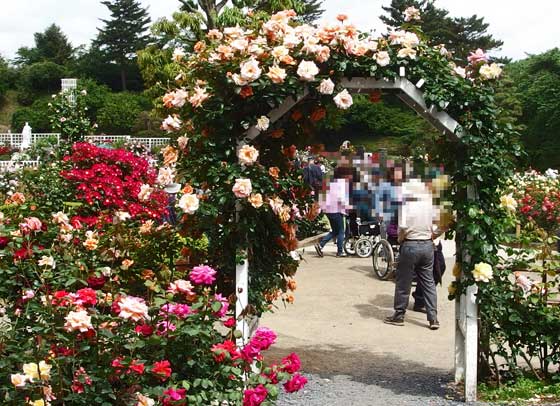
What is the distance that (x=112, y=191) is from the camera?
859cm

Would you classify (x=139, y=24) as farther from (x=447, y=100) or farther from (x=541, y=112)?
(x=447, y=100)

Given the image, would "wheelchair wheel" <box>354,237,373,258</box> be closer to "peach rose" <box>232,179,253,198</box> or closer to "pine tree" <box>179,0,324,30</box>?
"peach rose" <box>232,179,253,198</box>

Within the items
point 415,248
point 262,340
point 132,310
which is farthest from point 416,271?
point 132,310

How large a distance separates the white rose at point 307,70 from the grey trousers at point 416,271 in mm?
3148

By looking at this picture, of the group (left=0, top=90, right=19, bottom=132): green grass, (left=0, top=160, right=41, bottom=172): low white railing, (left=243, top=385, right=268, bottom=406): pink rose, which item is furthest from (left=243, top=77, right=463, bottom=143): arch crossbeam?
(left=0, top=90, right=19, bottom=132): green grass

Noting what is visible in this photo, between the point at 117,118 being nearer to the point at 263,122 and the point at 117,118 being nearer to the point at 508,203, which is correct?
the point at 263,122

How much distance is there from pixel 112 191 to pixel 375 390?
14.9ft

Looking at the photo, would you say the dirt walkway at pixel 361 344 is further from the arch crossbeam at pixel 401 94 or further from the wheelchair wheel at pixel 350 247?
the wheelchair wheel at pixel 350 247

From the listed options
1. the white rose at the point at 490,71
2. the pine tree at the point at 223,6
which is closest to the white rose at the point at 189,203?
the white rose at the point at 490,71

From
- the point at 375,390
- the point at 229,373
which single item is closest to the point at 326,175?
the point at 375,390

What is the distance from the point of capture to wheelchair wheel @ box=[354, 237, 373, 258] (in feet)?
41.7

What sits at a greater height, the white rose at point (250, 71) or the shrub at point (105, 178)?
the white rose at point (250, 71)

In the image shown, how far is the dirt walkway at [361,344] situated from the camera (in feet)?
17.4

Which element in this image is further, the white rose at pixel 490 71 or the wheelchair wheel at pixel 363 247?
the wheelchair wheel at pixel 363 247
